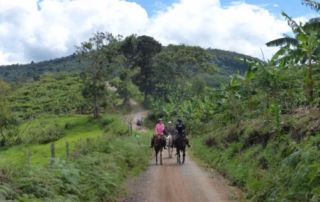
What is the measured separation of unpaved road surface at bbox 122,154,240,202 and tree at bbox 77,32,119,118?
46186mm

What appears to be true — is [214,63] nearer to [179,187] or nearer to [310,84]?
[310,84]

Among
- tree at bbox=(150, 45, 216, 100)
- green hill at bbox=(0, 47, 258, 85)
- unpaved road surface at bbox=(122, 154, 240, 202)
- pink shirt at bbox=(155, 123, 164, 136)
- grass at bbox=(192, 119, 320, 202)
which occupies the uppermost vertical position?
green hill at bbox=(0, 47, 258, 85)

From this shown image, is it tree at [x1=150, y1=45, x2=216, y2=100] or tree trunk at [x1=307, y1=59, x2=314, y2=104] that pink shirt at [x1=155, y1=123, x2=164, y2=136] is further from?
tree at [x1=150, y1=45, x2=216, y2=100]

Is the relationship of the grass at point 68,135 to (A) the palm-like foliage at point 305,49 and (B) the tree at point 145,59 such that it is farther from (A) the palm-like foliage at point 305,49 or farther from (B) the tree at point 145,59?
(A) the palm-like foliage at point 305,49

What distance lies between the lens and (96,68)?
70062 mm

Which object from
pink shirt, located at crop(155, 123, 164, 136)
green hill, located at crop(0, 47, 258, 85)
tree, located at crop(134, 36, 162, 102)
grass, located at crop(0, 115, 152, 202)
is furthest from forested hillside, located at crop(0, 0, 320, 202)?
green hill, located at crop(0, 47, 258, 85)

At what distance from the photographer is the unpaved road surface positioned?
16.4 metres

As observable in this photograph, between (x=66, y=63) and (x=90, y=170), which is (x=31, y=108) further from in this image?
(x=66, y=63)

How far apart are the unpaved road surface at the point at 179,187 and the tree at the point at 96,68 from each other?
152 ft

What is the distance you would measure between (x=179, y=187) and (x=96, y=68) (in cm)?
5302

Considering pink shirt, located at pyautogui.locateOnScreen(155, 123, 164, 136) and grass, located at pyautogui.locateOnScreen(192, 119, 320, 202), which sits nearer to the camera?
grass, located at pyautogui.locateOnScreen(192, 119, 320, 202)

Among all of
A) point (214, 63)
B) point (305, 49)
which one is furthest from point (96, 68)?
point (305, 49)

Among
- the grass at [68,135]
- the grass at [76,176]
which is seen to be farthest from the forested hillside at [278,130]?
the grass at [68,135]

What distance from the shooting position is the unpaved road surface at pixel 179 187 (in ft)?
53.7
